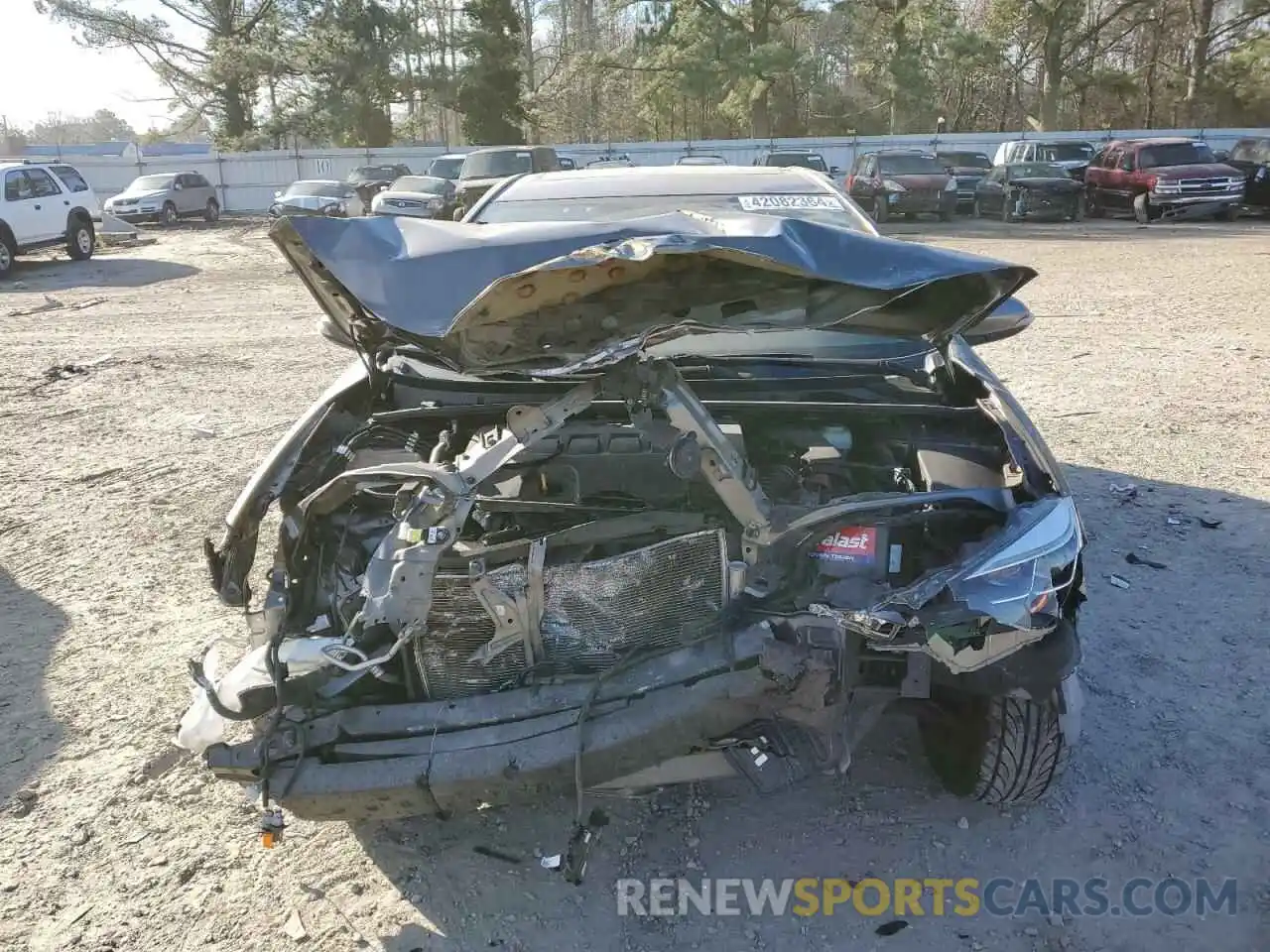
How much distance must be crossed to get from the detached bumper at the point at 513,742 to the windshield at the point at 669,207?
7.54 feet

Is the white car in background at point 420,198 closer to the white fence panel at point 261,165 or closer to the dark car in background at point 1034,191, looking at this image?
the white fence panel at point 261,165

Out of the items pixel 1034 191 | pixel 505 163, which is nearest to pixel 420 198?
pixel 505 163

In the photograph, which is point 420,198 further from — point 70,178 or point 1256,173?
point 1256,173

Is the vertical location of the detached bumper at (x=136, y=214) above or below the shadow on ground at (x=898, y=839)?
above

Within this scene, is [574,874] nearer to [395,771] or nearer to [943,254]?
[395,771]

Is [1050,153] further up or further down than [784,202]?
further up

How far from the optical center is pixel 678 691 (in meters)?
2.23

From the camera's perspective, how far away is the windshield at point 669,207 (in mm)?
4000

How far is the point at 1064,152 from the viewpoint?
2323 centimetres

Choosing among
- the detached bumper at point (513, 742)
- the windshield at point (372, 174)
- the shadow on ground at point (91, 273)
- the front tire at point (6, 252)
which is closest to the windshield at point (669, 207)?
the detached bumper at point (513, 742)

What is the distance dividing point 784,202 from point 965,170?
19.3 m

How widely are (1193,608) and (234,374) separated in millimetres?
7530

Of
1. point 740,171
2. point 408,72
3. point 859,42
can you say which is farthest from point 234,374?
point 859,42

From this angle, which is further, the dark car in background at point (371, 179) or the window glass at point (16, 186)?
the dark car in background at point (371, 179)
